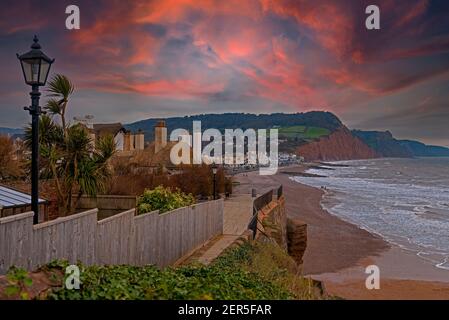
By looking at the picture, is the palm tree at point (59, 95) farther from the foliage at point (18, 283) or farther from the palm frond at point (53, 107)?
the foliage at point (18, 283)

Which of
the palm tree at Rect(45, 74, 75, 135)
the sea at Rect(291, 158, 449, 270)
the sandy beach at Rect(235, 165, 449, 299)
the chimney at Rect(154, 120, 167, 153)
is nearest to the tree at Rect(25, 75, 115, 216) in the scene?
the palm tree at Rect(45, 74, 75, 135)

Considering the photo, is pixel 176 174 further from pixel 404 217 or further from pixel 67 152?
pixel 404 217

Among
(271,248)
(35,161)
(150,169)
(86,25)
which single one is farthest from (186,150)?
(35,161)

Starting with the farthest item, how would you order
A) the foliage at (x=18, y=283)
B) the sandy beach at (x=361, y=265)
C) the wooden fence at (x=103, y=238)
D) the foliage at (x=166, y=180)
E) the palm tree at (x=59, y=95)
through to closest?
the sandy beach at (x=361, y=265), the foliage at (x=166, y=180), the palm tree at (x=59, y=95), the wooden fence at (x=103, y=238), the foliage at (x=18, y=283)

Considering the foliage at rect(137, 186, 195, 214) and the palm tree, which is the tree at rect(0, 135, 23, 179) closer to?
the palm tree

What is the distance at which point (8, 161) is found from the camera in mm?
21062

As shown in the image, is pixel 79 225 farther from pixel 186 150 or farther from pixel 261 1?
pixel 186 150

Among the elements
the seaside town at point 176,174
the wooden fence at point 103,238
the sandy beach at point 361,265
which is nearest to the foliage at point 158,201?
the seaside town at point 176,174

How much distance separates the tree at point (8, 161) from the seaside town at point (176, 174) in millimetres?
124

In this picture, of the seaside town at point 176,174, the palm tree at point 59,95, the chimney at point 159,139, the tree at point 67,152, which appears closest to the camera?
the seaside town at point 176,174

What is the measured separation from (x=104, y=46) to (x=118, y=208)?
5.37m

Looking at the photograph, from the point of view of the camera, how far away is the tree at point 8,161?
20.2m

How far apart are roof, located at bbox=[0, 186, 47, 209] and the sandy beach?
11.8 m
